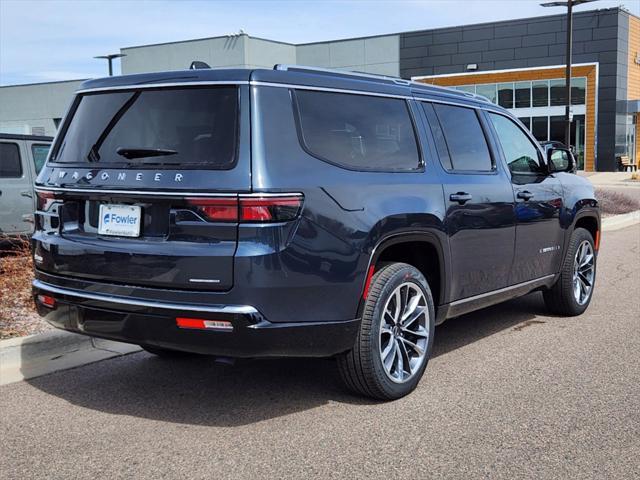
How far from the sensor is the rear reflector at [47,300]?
13.8 ft

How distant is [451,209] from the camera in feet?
15.8

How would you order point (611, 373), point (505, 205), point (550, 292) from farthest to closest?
point (550, 292) → point (505, 205) → point (611, 373)

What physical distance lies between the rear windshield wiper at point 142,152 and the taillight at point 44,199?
57cm

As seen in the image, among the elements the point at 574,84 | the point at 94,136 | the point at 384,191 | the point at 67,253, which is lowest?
the point at 67,253

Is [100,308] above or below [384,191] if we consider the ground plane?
below

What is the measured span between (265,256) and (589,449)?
75.5 inches

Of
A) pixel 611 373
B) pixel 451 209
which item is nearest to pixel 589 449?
pixel 611 373

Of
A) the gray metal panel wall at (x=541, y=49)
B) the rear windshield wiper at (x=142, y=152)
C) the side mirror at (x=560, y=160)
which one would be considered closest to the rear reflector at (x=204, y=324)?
the rear windshield wiper at (x=142, y=152)

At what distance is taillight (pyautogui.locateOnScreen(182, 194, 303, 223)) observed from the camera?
142 inches

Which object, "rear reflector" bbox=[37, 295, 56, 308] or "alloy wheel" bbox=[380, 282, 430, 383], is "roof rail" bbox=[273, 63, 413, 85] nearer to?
"alloy wheel" bbox=[380, 282, 430, 383]

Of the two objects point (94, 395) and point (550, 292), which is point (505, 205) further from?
point (94, 395)

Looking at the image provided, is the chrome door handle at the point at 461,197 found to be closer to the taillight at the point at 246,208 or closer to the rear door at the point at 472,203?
the rear door at the point at 472,203

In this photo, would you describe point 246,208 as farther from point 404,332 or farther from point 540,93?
point 540,93

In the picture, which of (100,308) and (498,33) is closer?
(100,308)
